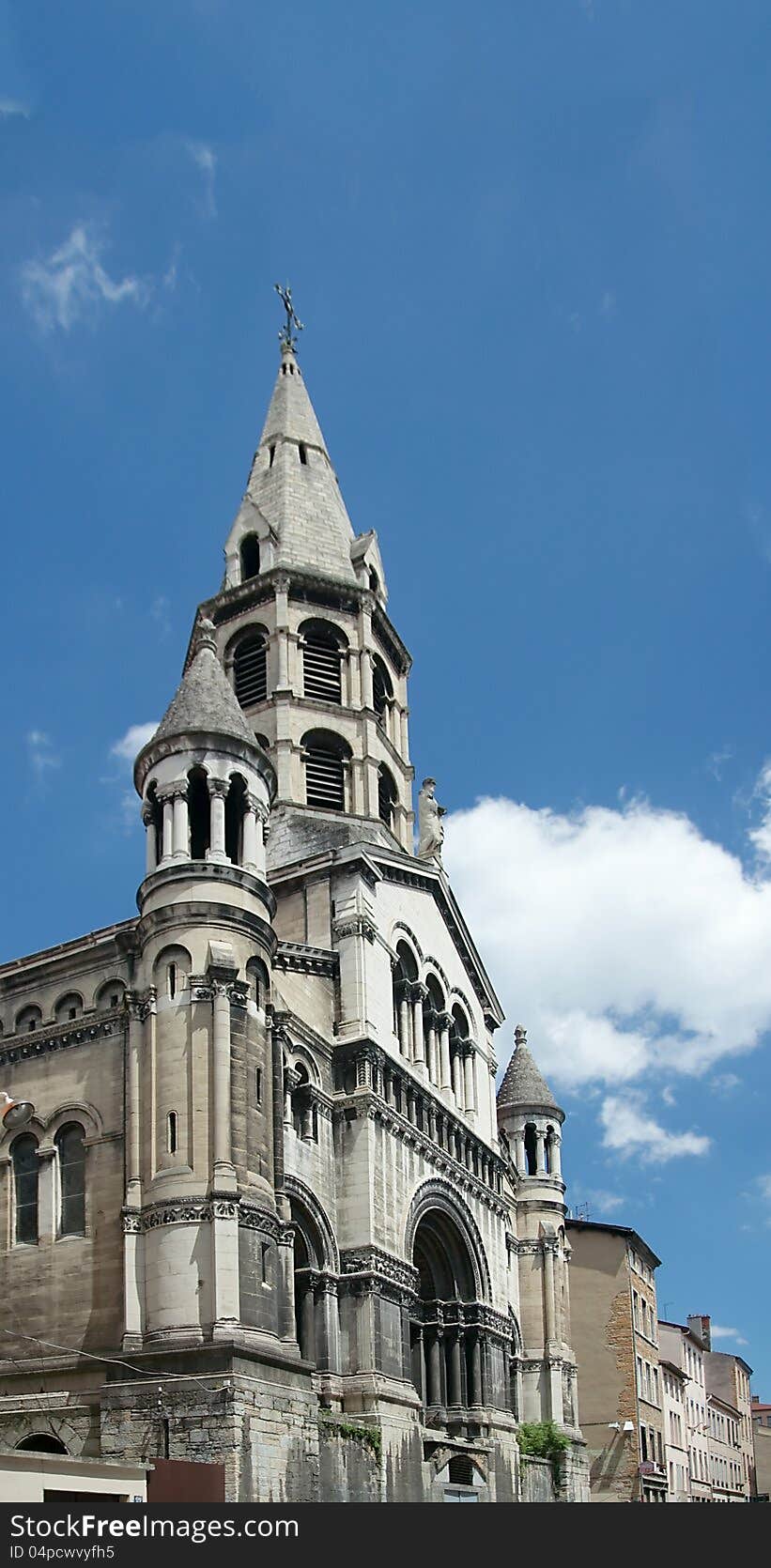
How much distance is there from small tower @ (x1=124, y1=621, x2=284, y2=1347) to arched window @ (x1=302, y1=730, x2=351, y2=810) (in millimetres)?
13660

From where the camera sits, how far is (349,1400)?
40906 millimetres

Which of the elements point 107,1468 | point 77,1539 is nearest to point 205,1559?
point 77,1539

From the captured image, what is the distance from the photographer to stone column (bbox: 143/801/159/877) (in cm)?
4009

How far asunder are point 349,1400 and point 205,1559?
937 inches

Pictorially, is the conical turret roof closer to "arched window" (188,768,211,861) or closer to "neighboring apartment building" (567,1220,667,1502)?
"arched window" (188,768,211,861)

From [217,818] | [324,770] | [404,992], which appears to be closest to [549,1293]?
[404,992]

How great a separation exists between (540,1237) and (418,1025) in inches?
575

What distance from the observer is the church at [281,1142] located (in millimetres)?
35062

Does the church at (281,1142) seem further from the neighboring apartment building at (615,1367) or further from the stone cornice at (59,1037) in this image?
the neighboring apartment building at (615,1367)

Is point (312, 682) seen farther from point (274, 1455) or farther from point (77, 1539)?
point (77, 1539)

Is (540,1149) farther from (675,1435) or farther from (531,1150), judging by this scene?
(675,1435)

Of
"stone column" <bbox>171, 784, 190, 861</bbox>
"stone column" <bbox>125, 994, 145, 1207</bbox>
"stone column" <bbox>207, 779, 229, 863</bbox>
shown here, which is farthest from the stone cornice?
"stone column" <bbox>207, 779, 229, 863</bbox>

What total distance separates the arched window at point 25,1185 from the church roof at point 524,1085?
27044mm

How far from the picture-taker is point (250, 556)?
61.8m
